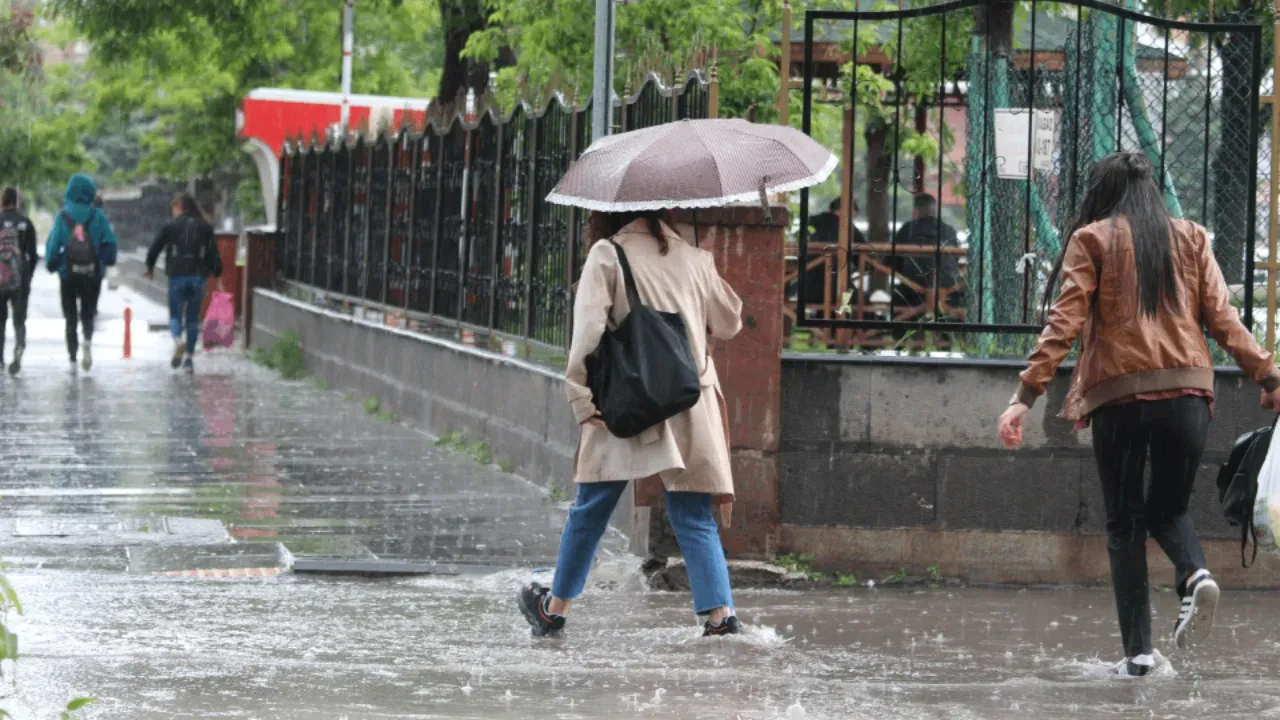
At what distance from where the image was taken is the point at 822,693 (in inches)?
260

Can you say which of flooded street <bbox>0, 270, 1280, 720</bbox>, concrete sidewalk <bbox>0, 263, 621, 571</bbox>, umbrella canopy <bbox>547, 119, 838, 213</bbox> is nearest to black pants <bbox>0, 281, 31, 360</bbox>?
concrete sidewalk <bbox>0, 263, 621, 571</bbox>

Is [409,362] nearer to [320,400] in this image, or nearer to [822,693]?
[320,400]

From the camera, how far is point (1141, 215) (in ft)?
22.6

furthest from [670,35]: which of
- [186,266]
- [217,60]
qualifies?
[217,60]

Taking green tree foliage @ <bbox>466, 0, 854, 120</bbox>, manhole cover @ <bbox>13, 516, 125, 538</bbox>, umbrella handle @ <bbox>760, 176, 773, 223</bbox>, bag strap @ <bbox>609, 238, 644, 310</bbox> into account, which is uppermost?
green tree foliage @ <bbox>466, 0, 854, 120</bbox>

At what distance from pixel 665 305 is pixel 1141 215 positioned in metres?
1.62

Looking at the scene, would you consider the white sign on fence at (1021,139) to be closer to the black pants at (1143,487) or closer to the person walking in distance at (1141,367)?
the person walking in distance at (1141,367)

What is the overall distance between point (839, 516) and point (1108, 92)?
225 centimetres

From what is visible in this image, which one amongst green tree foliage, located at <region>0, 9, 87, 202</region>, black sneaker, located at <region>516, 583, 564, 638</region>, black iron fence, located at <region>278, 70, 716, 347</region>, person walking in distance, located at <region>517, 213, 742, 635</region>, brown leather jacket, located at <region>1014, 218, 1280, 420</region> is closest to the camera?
brown leather jacket, located at <region>1014, 218, 1280, 420</region>

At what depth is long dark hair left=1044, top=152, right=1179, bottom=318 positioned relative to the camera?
682cm

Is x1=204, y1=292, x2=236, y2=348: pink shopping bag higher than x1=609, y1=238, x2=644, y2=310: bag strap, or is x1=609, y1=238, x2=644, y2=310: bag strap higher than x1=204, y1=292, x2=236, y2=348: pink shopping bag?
x1=609, y1=238, x2=644, y2=310: bag strap

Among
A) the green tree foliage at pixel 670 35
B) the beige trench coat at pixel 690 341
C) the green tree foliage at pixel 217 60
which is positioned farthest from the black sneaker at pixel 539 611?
the green tree foliage at pixel 217 60

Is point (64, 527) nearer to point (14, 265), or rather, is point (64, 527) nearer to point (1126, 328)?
point (1126, 328)

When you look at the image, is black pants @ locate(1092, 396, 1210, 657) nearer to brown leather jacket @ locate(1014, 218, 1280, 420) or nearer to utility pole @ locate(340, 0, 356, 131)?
brown leather jacket @ locate(1014, 218, 1280, 420)
